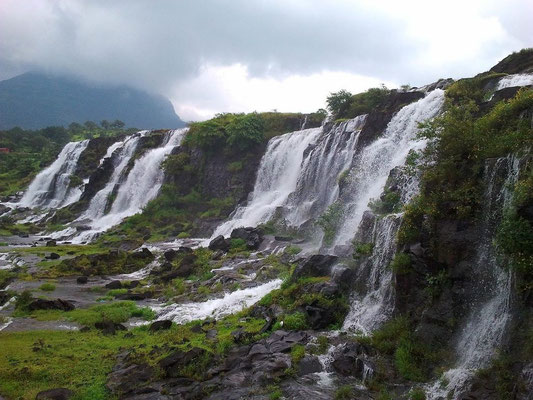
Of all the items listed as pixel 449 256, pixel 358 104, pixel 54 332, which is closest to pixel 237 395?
pixel 449 256

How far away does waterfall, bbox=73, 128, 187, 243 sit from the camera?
44.0m

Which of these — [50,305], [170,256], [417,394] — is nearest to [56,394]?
[417,394]

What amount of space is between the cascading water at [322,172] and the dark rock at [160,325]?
1461 centimetres

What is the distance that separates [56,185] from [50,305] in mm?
46401

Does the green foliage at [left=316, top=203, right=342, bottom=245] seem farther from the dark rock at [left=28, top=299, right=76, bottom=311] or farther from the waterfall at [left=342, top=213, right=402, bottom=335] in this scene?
the dark rock at [left=28, top=299, right=76, bottom=311]

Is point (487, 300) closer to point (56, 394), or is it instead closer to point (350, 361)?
point (350, 361)

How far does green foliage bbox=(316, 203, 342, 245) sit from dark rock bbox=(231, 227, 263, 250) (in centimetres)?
504

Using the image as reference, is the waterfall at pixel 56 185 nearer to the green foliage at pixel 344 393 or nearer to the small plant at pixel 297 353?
the small plant at pixel 297 353

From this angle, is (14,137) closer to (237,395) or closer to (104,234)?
(104,234)

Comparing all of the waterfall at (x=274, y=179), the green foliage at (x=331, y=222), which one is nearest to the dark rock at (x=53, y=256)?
the waterfall at (x=274, y=179)

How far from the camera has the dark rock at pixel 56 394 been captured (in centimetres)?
974

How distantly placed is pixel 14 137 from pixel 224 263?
303 feet

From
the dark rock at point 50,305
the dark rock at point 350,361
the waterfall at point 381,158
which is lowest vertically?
the dark rock at point 350,361

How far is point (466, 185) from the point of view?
460 inches
